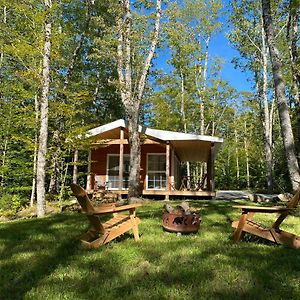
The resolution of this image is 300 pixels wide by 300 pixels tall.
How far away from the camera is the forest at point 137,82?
9516mm

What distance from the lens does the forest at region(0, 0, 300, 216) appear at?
31.2 ft

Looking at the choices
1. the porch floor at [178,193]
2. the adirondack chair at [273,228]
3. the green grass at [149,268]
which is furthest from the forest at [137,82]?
the green grass at [149,268]

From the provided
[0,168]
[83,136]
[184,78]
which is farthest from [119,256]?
[184,78]

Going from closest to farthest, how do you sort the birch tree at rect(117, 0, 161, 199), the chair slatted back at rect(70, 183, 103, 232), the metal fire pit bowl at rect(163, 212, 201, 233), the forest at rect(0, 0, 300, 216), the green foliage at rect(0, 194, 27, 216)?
1. the chair slatted back at rect(70, 183, 103, 232)
2. the metal fire pit bowl at rect(163, 212, 201, 233)
3. the forest at rect(0, 0, 300, 216)
4. the green foliage at rect(0, 194, 27, 216)
5. the birch tree at rect(117, 0, 161, 199)

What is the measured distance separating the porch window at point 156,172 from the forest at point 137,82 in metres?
3.35

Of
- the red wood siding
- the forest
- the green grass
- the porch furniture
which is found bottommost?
the green grass

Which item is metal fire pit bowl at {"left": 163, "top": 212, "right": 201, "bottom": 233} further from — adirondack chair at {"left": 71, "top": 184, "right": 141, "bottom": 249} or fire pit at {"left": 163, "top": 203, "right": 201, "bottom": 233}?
adirondack chair at {"left": 71, "top": 184, "right": 141, "bottom": 249}

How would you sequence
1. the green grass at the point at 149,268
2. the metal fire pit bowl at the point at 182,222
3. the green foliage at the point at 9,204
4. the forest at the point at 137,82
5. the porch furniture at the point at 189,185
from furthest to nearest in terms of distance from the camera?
the porch furniture at the point at 189,185 → the green foliage at the point at 9,204 → the forest at the point at 137,82 → the metal fire pit bowl at the point at 182,222 → the green grass at the point at 149,268

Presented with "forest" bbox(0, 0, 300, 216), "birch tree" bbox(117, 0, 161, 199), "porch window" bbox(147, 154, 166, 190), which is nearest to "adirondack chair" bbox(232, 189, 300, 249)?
"forest" bbox(0, 0, 300, 216)

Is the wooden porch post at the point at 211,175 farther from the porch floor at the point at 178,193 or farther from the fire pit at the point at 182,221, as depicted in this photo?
the fire pit at the point at 182,221

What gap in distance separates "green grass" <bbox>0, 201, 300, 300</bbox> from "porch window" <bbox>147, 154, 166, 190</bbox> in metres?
10.7

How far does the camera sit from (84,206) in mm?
4234

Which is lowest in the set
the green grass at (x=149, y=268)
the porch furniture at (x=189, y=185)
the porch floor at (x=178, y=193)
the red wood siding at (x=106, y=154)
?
the green grass at (x=149, y=268)

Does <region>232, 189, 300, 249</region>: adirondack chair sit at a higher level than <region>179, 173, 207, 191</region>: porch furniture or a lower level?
lower
